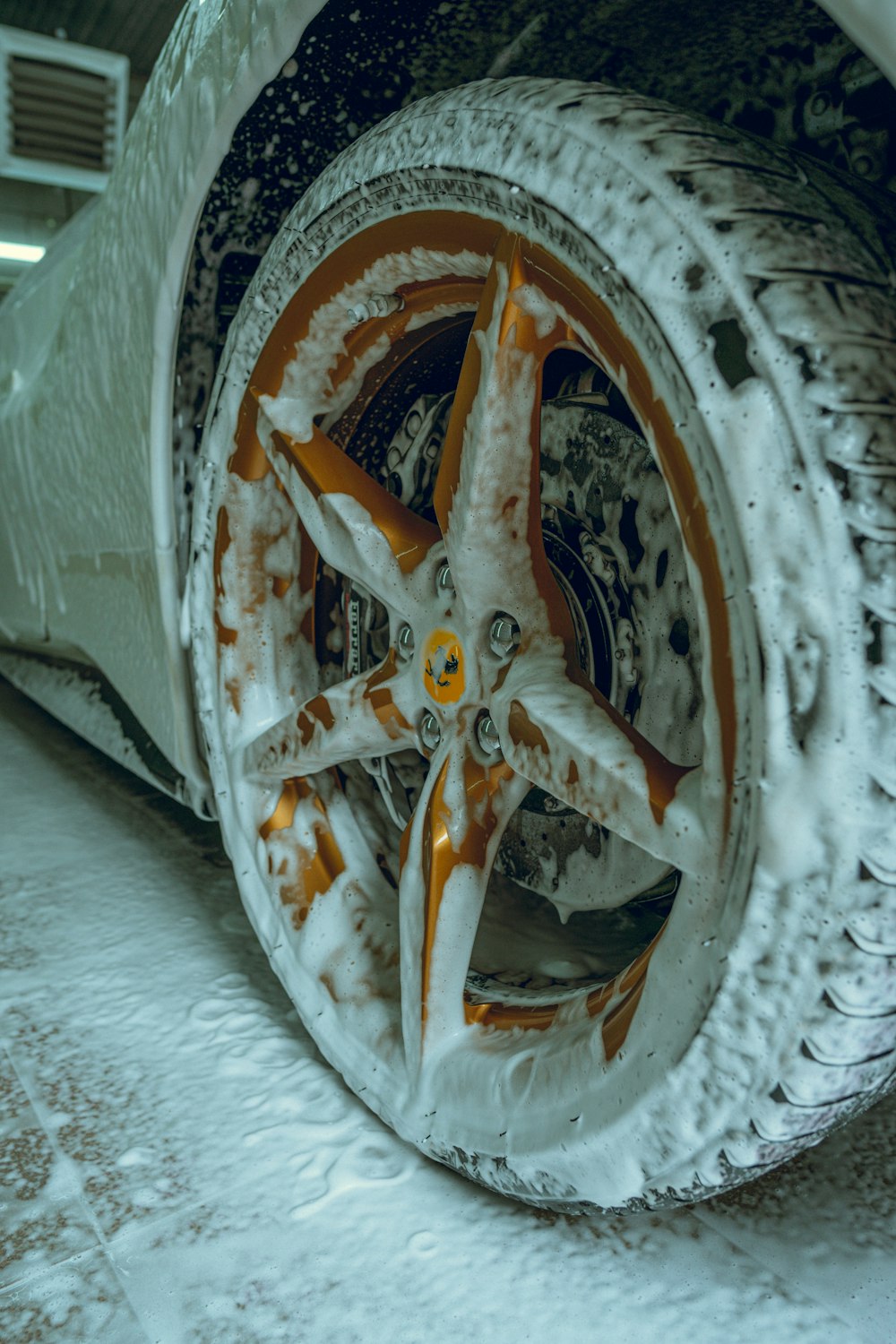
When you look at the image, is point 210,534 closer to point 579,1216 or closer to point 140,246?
point 140,246

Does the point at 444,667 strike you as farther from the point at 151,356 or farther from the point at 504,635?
the point at 151,356

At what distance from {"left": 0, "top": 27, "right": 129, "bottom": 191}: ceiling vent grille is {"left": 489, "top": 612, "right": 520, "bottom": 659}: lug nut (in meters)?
4.94

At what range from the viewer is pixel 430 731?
0.92 metres

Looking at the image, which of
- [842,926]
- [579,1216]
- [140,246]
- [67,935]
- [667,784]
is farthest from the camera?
[67,935]

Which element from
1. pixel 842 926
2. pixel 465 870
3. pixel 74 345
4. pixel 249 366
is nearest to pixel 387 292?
pixel 249 366

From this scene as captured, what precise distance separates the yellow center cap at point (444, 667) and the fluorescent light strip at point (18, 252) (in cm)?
622

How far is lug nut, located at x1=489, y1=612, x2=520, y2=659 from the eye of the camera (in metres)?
0.82

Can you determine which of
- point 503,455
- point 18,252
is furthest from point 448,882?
point 18,252

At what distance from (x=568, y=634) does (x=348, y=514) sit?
267 mm

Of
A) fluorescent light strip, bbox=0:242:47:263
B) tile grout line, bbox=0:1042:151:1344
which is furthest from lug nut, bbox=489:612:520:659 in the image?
fluorescent light strip, bbox=0:242:47:263

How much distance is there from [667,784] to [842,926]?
0.15 meters

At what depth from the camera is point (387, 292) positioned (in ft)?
2.90

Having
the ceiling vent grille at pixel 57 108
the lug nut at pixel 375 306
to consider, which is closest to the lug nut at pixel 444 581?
the lug nut at pixel 375 306

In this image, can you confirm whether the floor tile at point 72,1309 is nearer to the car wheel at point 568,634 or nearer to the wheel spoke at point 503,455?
the car wheel at point 568,634
